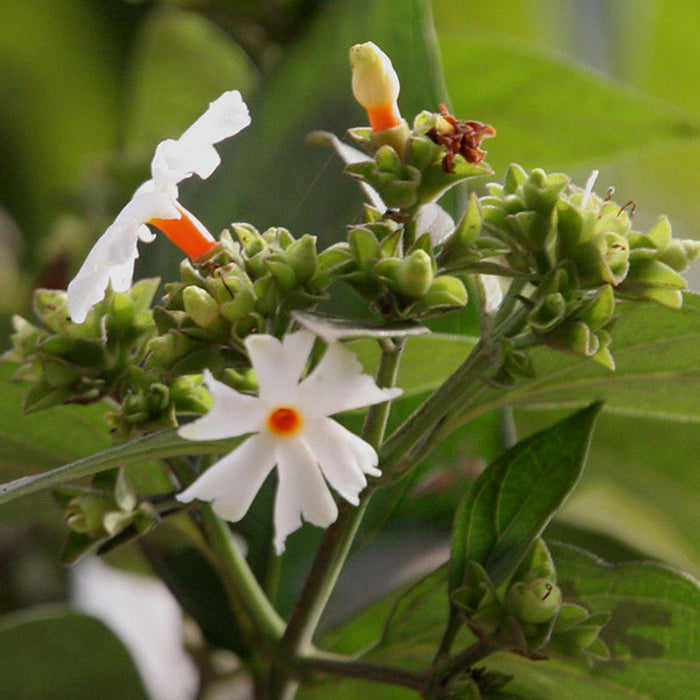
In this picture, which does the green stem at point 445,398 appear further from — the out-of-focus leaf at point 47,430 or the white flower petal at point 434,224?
the out-of-focus leaf at point 47,430

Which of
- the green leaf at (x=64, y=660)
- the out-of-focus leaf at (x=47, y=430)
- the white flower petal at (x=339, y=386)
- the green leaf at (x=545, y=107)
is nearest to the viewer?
the white flower petal at (x=339, y=386)

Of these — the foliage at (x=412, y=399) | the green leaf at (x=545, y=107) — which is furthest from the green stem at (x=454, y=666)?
the green leaf at (x=545, y=107)

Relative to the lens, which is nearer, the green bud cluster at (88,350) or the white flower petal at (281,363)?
the white flower petal at (281,363)

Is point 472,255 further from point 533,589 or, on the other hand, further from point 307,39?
point 307,39

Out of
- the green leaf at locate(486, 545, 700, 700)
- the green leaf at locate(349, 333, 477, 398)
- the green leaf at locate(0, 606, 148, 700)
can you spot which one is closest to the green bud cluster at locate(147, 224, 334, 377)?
the green leaf at locate(349, 333, 477, 398)

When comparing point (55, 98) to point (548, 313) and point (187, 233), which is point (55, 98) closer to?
point (187, 233)
